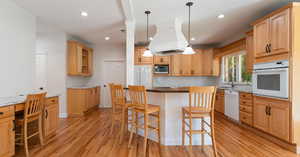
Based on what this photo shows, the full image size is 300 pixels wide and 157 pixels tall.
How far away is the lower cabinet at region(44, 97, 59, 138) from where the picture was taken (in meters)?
2.70

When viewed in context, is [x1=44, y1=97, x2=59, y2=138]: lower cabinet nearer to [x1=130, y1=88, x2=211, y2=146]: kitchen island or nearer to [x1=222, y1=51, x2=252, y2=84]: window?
[x1=130, y1=88, x2=211, y2=146]: kitchen island

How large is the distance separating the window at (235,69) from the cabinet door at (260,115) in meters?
1.41

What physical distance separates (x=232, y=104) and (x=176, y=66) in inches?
94.9

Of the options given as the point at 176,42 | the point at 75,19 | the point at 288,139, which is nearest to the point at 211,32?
the point at 176,42

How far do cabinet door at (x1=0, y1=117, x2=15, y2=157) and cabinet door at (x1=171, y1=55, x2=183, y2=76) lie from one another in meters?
4.72

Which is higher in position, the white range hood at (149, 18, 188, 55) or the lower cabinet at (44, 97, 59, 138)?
the white range hood at (149, 18, 188, 55)

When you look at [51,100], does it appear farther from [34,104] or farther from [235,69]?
[235,69]

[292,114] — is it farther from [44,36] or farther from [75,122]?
[44,36]

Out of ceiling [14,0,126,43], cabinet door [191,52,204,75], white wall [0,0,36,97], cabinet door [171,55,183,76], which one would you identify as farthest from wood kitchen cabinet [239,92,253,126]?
white wall [0,0,36,97]

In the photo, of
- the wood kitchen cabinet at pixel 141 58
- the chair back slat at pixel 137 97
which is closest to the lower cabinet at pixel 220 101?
the wood kitchen cabinet at pixel 141 58

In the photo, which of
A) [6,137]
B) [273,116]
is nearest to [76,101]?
[6,137]

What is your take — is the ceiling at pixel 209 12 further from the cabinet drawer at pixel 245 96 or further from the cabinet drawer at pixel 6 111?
the cabinet drawer at pixel 6 111

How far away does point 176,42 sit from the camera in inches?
123

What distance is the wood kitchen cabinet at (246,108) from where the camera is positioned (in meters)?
3.23
